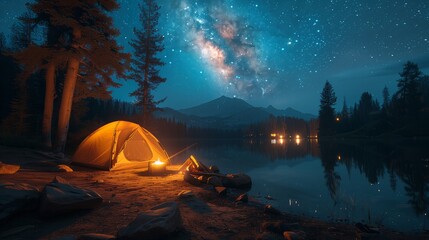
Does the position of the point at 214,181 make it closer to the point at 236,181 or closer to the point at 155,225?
the point at 236,181

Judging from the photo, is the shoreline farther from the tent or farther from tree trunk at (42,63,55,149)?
tree trunk at (42,63,55,149)

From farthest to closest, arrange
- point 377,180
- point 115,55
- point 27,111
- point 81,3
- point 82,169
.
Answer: point 27,111 < point 115,55 < point 81,3 < point 377,180 < point 82,169

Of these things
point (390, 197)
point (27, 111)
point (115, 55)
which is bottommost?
point (390, 197)

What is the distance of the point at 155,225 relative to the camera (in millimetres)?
4414

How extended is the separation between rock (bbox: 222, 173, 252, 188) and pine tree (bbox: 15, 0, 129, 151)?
11.9 meters

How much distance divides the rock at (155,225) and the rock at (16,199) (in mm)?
2487

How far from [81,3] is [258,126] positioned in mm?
181409

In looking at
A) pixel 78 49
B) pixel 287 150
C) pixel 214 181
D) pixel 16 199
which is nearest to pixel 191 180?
pixel 214 181

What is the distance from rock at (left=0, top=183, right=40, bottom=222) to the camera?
4.80 meters

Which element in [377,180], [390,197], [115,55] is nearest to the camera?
[390,197]

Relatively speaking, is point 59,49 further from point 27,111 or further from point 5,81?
point 5,81

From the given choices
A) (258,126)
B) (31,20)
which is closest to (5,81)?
(31,20)

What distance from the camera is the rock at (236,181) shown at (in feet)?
39.0

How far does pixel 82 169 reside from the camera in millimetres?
13297
